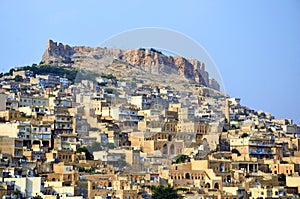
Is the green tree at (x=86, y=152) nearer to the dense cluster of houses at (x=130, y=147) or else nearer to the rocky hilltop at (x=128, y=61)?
the dense cluster of houses at (x=130, y=147)

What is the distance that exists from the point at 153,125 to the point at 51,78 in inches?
717

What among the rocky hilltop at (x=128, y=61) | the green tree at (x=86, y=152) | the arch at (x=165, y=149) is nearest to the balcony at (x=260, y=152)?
the arch at (x=165, y=149)

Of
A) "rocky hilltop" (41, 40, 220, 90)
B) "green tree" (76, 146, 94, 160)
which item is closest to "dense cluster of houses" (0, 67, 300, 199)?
"green tree" (76, 146, 94, 160)

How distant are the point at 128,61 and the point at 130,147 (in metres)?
22.3

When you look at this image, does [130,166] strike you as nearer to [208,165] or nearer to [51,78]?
[208,165]

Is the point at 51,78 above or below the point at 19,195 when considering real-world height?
above

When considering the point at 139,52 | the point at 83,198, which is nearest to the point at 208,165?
the point at 83,198

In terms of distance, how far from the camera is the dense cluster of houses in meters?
26.7

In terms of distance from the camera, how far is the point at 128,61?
55.1 meters

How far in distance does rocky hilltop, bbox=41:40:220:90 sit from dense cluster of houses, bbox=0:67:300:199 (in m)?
2.71

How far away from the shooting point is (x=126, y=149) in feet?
106

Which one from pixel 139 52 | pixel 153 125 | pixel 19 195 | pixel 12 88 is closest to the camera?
pixel 19 195

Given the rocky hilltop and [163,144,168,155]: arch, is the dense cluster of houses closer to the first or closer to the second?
[163,144,168,155]: arch

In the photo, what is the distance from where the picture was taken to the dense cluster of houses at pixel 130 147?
87.8 feet
